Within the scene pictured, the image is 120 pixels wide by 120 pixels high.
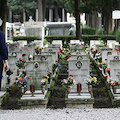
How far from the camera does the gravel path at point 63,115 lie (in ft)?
19.7

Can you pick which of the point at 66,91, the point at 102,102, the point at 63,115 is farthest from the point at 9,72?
the point at 63,115

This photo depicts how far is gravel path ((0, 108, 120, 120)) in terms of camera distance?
6016 mm

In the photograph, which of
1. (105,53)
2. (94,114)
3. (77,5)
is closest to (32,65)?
(94,114)

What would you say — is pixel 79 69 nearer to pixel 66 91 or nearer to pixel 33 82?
pixel 66 91

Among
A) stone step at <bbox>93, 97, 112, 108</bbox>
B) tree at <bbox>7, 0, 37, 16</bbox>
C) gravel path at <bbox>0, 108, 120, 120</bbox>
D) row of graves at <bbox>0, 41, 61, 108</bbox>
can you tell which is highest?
tree at <bbox>7, 0, 37, 16</bbox>

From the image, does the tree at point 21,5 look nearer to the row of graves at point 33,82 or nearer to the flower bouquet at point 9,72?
the row of graves at point 33,82

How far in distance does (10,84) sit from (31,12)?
157 feet

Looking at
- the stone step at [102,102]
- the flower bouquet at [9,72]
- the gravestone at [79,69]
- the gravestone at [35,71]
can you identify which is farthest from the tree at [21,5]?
the stone step at [102,102]

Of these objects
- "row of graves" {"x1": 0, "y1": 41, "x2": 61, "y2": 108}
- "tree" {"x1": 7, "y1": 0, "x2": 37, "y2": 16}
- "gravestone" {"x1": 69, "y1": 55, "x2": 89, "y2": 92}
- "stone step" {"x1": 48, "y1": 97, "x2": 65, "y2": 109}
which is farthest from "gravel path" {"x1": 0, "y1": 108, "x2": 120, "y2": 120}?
"tree" {"x1": 7, "y1": 0, "x2": 37, "y2": 16}

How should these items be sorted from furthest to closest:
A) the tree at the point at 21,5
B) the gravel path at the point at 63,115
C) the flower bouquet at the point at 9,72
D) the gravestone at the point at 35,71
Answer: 1. the tree at the point at 21,5
2. the flower bouquet at the point at 9,72
3. the gravestone at the point at 35,71
4. the gravel path at the point at 63,115

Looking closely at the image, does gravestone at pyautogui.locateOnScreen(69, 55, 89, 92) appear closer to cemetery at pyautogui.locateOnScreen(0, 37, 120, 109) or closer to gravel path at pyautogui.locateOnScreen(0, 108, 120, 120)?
cemetery at pyautogui.locateOnScreen(0, 37, 120, 109)

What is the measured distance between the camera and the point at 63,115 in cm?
625

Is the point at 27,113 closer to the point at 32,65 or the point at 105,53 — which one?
the point at 32,65

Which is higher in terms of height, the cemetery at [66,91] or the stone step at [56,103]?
the cemetery at [66,91]
